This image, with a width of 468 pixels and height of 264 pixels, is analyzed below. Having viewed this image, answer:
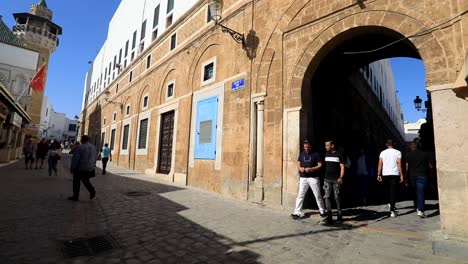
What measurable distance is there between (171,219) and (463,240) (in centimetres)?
493

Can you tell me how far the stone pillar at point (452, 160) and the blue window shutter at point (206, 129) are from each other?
658cm

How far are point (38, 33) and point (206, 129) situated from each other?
1565 inches

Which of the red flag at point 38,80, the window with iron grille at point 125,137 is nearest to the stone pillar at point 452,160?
the window with iron grille at point 125,137

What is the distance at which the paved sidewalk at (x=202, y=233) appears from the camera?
3404mm

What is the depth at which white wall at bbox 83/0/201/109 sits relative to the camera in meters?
15.6

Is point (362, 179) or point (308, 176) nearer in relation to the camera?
point (308, 176)

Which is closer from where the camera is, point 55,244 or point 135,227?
point 55,244

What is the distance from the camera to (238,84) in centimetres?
869

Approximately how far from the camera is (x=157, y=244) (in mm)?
3818

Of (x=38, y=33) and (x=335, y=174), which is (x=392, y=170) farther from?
(x=38, y=33)

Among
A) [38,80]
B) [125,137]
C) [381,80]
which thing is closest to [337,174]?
[125,137]

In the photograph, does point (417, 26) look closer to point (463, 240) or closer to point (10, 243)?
point (463, 240)

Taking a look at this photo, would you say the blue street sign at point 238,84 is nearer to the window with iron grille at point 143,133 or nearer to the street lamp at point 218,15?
the street lamp at point 218,15

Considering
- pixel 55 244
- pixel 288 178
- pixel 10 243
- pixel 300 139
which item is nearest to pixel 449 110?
pixel 300 139
